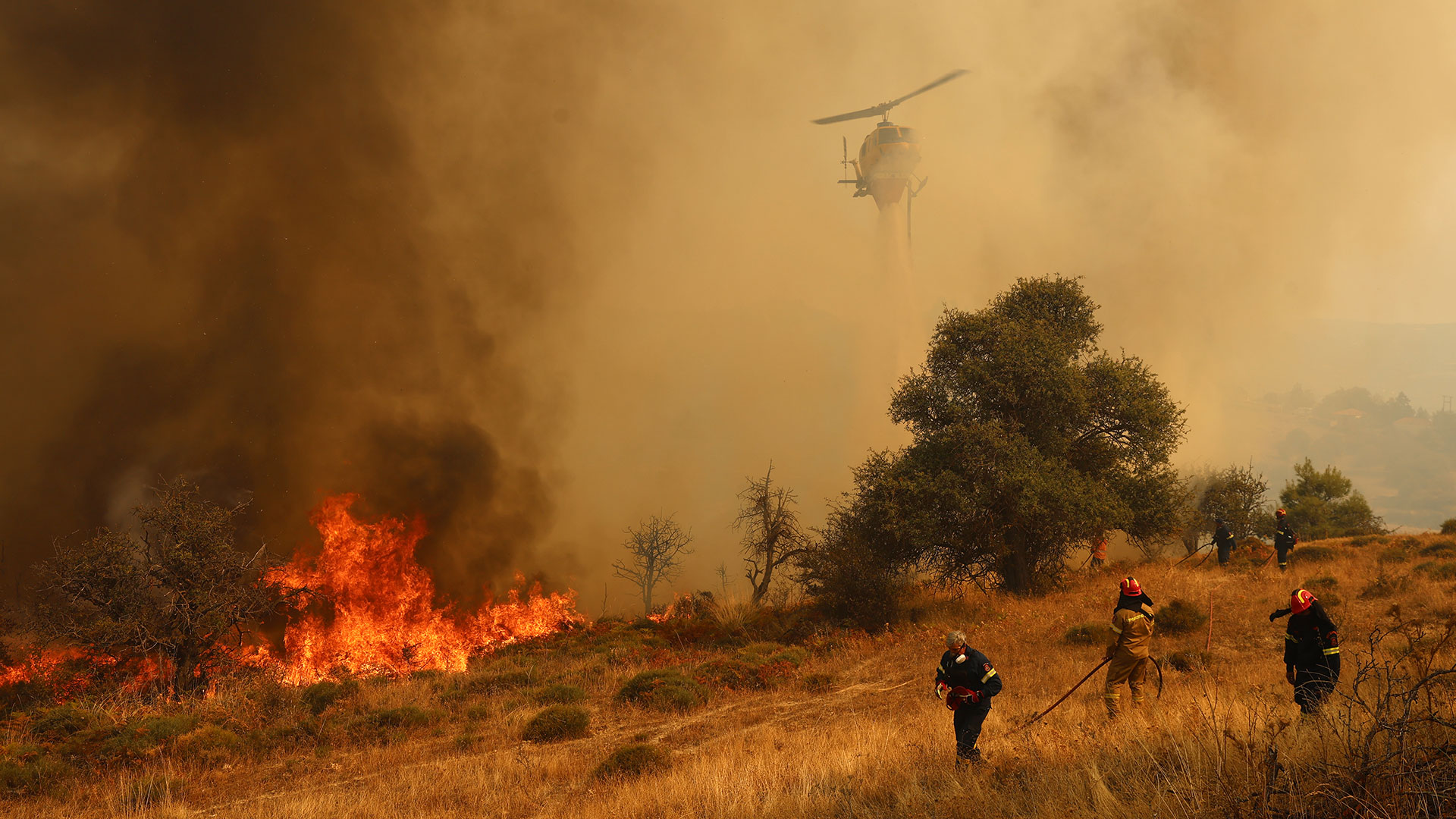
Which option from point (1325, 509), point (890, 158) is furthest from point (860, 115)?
point (1325, 509)

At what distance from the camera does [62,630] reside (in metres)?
17.5

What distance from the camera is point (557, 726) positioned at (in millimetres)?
14352

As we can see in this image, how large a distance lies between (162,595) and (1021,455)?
A: 23.7 meters

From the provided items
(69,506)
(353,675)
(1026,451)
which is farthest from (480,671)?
(69,506)

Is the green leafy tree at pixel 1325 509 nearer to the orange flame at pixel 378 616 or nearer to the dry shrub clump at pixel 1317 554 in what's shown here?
the dry shrub clump at pixel 1317 554

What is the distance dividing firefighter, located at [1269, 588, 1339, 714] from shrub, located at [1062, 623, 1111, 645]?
7.85m

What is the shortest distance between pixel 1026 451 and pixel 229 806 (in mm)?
20786

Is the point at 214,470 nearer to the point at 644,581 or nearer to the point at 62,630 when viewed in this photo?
the point at 62,630

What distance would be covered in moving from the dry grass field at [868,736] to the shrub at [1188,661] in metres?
0.06

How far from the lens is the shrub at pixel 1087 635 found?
16.5 m

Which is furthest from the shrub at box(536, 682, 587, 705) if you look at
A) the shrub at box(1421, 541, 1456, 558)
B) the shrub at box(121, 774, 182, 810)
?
the shrub at box(1421, 541, 1456, 558)

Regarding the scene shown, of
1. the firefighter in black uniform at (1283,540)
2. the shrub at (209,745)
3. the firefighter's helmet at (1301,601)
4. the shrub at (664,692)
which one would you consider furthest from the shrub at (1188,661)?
the shrub at (209,745)

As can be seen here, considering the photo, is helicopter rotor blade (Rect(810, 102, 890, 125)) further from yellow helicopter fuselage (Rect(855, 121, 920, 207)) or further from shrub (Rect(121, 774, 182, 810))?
shrub (Rect(121, 774, 182, 810))

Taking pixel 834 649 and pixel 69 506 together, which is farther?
pixel 69 506
